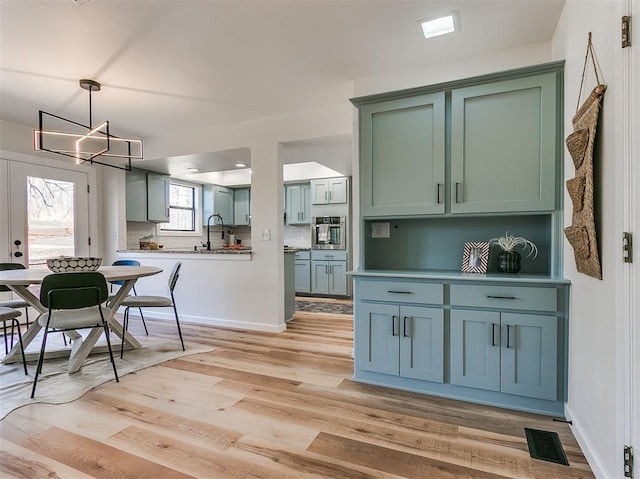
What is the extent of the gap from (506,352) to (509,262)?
2.19 feet

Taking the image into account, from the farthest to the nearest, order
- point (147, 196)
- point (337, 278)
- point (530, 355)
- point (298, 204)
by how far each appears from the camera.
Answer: point (298, 204)
point (337, 278)
point (147, 196)
point (530, 355)

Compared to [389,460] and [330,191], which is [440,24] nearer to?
[389,460]

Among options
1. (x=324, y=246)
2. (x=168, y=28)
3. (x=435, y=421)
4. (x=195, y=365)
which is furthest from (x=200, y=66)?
(x=324, y=246)

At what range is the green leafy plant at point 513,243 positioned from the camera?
2.52 m

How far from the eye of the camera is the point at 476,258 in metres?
2.66

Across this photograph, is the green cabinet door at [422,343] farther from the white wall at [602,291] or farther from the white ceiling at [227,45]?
the white ceiling at [227,45]

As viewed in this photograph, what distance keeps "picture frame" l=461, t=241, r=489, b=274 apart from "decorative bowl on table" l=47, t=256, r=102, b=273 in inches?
124

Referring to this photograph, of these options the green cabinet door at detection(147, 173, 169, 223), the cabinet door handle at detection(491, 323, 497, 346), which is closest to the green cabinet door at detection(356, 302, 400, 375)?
the cabinet door handle at detection(491, 323, 497, 346)

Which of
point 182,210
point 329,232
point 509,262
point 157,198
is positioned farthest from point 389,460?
point 182,210

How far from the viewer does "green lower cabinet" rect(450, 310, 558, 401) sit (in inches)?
84.9

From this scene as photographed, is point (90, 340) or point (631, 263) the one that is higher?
point (631, 263)

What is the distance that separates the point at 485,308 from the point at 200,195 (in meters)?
6.31

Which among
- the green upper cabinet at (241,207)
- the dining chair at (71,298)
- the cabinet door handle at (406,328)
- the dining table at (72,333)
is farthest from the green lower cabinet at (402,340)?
the green upper cabinet at (241,207)

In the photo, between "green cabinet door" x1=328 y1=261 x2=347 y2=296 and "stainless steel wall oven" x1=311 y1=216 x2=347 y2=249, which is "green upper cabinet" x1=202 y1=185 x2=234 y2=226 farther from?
"green cabinet door" x1=328 y1=261 x2=347 y2=296
